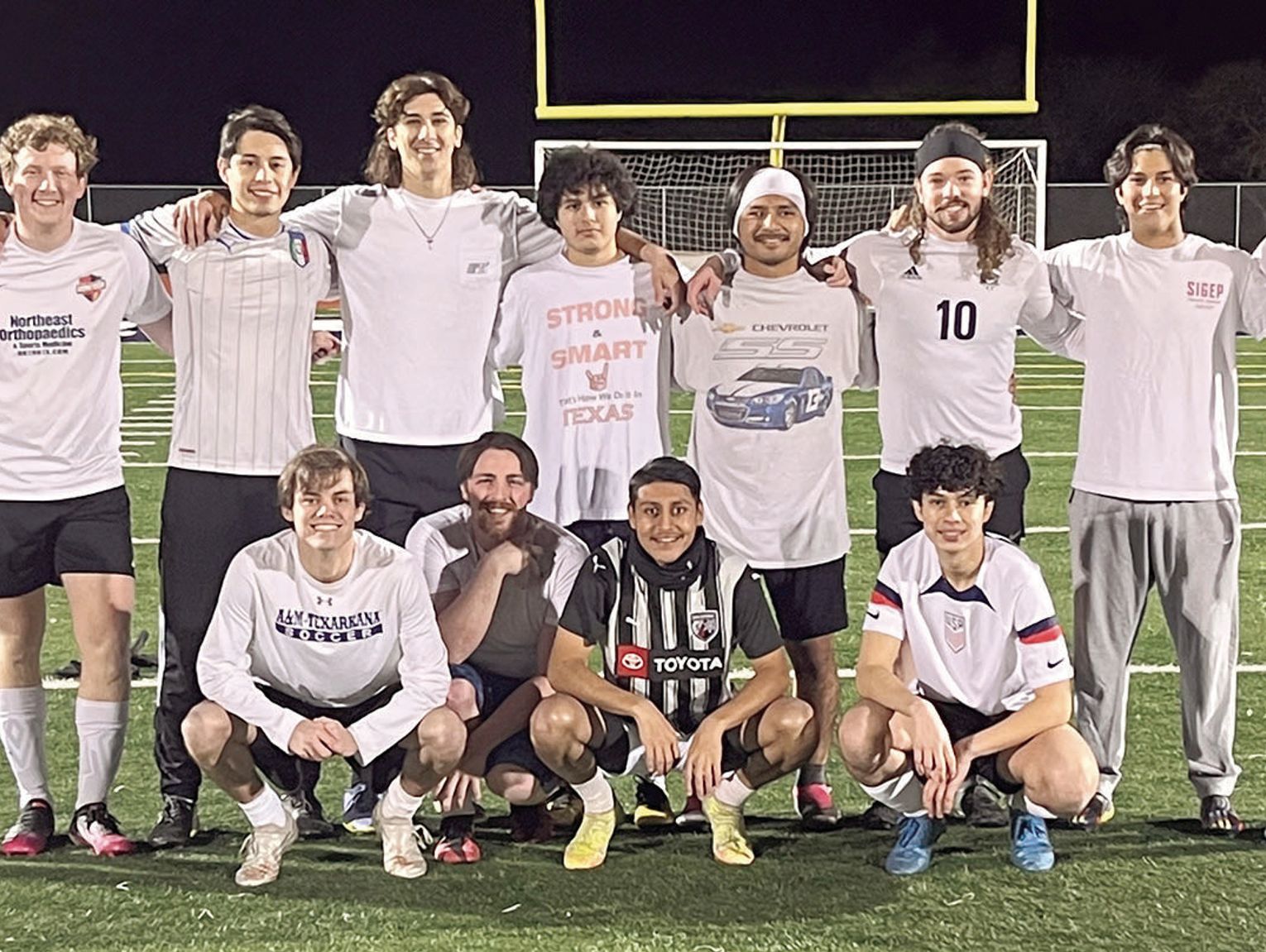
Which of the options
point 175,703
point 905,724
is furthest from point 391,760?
point 905,724

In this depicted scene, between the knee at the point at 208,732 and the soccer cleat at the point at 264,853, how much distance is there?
0.22 metres

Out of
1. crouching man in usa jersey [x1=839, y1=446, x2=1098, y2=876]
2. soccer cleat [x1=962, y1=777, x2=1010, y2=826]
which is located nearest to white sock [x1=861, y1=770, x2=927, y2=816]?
crouching man in usa jersey [x1=839, y1=446, x2=1098, y2=876]

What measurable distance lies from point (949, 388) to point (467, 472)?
4.09 ft

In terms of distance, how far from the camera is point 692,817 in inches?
168

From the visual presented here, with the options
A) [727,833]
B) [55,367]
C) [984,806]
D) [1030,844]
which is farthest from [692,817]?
[55,367]

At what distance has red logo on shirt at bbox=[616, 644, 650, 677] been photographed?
4.04 metres

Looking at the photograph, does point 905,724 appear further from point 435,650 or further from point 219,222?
point 219,222

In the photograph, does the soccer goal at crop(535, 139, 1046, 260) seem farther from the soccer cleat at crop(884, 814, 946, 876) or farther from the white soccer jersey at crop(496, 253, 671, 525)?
the soccer cleat at crop(884, 814, 946, 876)

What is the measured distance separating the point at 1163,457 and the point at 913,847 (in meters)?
1.16

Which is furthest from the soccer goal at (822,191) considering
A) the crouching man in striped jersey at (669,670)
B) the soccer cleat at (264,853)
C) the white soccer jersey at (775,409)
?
the soccer cleat at (264,853)

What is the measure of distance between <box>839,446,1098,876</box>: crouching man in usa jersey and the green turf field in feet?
0.57

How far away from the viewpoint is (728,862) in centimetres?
395

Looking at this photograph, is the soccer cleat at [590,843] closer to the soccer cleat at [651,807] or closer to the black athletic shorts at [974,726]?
the soccer cleat at [651,807]

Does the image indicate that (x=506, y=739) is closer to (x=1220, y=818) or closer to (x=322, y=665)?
(x=322, y=665)
